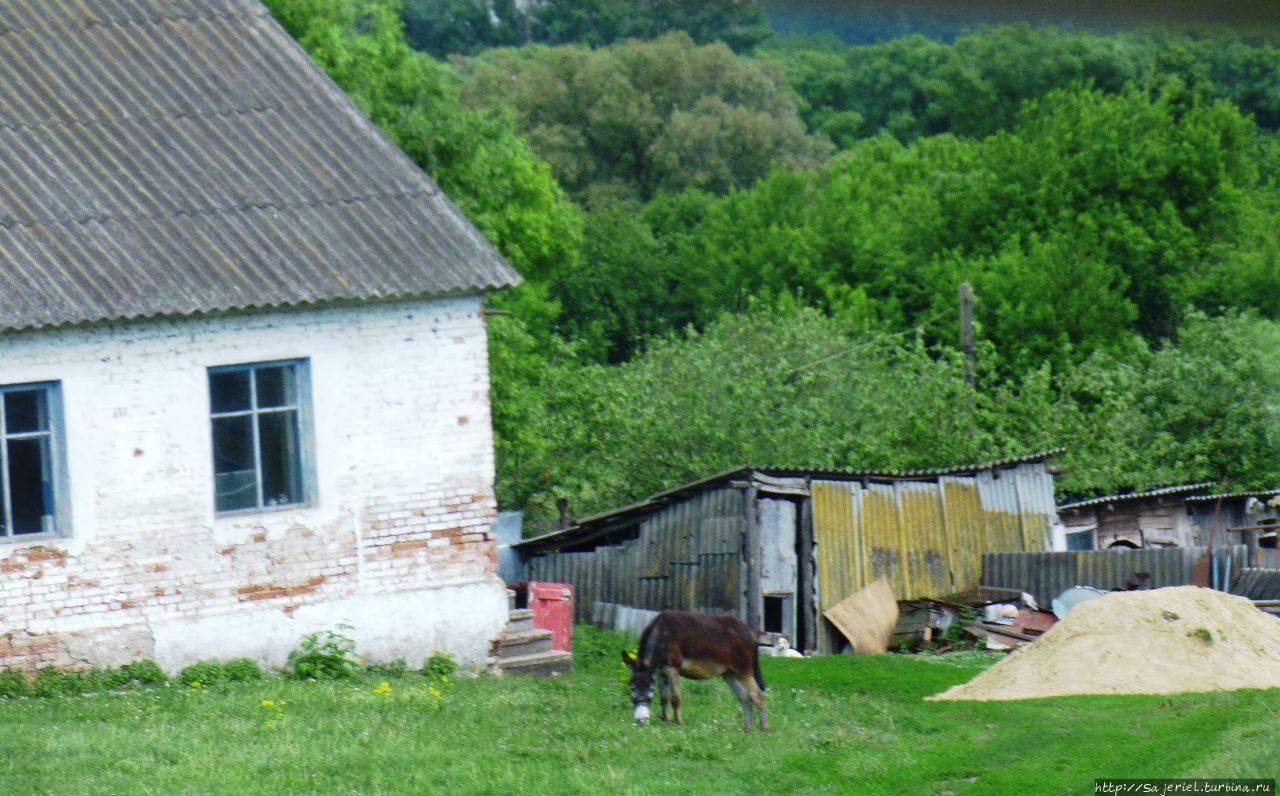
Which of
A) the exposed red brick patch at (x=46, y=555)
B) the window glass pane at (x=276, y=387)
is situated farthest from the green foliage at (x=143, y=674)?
the window glass pane at (x=276, y=387)

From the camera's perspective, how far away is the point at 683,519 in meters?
23.1

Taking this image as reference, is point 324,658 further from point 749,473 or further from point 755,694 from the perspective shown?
point 749,473

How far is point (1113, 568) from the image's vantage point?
2320cm

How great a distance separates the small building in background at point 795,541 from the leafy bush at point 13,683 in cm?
973

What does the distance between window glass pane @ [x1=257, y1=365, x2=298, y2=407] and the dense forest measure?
497 centimetres

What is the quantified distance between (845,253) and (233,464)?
1399 inches

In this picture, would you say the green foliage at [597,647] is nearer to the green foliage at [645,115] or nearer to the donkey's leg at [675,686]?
the donkey's leg at [675,686]

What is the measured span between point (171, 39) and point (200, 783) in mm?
9497

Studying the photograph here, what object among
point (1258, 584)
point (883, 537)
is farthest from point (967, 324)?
point (1258, 584)

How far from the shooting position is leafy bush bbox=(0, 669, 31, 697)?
47.9 ft

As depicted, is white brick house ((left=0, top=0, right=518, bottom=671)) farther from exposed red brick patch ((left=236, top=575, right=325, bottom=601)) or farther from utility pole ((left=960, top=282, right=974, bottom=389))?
utility pole ((left=960, top=282, right=974, bottom=389))

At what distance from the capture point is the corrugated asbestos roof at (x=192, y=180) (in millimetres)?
15406

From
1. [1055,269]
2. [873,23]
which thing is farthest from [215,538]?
[1055,269]

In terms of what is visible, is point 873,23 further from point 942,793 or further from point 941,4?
point 942,793
